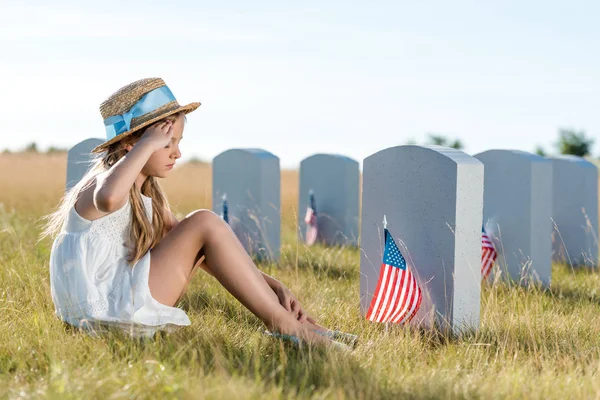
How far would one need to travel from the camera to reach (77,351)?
3148mm

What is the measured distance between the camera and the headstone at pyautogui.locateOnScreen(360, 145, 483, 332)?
390cm

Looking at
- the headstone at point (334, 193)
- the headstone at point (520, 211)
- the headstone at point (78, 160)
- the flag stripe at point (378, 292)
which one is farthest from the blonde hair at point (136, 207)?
the headstone at point (334, 193)

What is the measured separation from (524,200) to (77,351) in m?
4.07

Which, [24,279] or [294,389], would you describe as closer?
[294,389]

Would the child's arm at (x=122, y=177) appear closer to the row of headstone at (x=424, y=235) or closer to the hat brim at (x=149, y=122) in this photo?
the hat brim at (x=149, y=122)

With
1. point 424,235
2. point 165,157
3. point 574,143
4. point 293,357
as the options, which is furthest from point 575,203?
point 574,143

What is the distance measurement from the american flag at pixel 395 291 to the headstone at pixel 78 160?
125 inches

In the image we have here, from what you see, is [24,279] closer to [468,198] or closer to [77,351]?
[77,351]

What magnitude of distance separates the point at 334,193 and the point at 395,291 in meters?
4.38

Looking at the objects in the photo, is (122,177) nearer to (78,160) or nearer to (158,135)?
(158,135)

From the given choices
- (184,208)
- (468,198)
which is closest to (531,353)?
(468,198)

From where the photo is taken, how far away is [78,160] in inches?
250

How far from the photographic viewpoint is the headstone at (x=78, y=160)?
20.8ft

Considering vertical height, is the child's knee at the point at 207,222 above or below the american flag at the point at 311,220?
above
